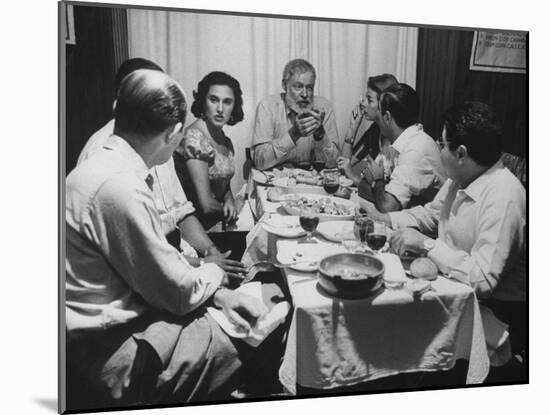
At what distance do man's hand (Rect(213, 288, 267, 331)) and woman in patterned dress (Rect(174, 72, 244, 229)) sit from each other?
0.32 m

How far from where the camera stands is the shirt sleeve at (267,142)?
3.12m

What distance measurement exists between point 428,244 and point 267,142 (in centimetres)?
93

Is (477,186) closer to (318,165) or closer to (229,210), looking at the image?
(318,165)

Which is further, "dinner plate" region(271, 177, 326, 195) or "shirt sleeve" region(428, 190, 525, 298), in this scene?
"shirt sleeve" region(428, 190, 525, 298)

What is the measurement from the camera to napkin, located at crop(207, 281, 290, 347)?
306cm

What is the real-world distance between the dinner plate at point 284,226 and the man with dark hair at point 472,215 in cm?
42

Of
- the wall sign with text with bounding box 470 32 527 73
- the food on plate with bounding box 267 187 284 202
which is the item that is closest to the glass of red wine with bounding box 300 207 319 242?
the food on plate with bounding box 267 187 284 202

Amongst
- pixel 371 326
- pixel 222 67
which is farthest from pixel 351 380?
pixel 222 67

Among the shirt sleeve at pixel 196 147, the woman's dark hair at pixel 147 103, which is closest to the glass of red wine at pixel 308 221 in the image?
the shirt sleeve at pixel 196 147

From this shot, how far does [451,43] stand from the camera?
333cm

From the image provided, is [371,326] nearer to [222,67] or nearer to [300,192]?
[300,192]

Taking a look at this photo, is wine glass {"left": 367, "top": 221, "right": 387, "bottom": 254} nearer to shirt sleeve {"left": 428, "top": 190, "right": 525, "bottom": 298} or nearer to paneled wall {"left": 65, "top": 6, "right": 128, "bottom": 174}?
shirt sleeve {"left": 428, "top": 190, "right": 525, "bottom": 298}

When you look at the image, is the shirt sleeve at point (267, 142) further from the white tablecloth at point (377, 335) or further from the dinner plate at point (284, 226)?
the white tablecloth at point (377, 335)

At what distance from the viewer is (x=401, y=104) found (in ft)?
10.8
